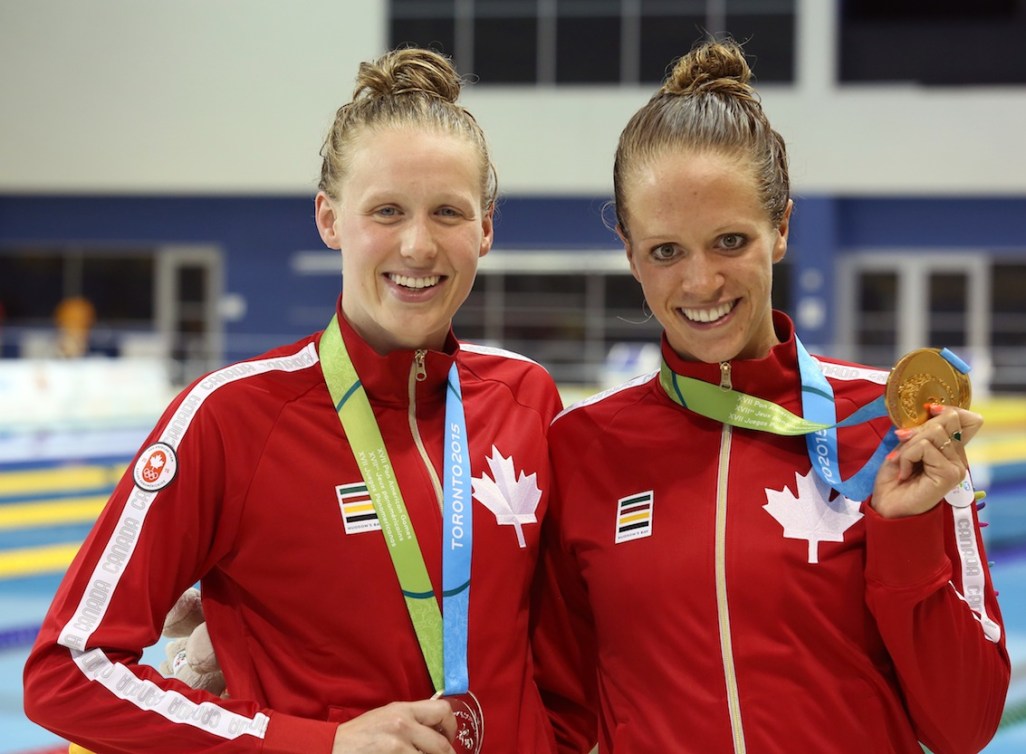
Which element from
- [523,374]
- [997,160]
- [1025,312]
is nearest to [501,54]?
[997,160]

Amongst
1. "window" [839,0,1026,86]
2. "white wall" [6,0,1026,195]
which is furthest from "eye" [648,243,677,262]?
"window" [839,0,1026,86]

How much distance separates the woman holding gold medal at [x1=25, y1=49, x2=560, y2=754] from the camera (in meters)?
1.62

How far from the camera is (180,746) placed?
5.30 feet

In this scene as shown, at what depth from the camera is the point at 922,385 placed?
1.64 metres

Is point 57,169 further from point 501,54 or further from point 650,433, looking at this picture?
point 650,433

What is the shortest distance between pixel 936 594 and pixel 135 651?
112 centimetres

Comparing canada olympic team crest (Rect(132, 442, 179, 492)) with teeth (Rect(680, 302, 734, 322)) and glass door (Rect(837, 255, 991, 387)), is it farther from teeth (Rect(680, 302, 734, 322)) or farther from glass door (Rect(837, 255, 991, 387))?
glass door (Rect(837, 255, 991, 387))

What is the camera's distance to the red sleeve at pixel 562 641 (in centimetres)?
200

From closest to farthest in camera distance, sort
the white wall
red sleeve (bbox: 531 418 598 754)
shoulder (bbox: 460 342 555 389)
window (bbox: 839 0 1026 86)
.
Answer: red sleeve (bbox: 531 418 598 754) → shoulder (bbox: 460 342 555 389) → window (bbox: 839 0 1026 86) → the white wall

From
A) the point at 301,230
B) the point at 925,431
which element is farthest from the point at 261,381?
the point at 301,230

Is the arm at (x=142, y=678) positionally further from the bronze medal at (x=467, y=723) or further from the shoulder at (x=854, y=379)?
the shoulder at (x=854, y=379)

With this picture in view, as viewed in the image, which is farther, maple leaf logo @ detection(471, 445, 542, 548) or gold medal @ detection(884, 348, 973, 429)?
maple leaf logo @ detection(471, 445, 542, 548)

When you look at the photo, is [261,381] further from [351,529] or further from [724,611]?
[724,611]

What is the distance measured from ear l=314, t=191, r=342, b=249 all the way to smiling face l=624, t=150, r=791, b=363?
479 millimetres
